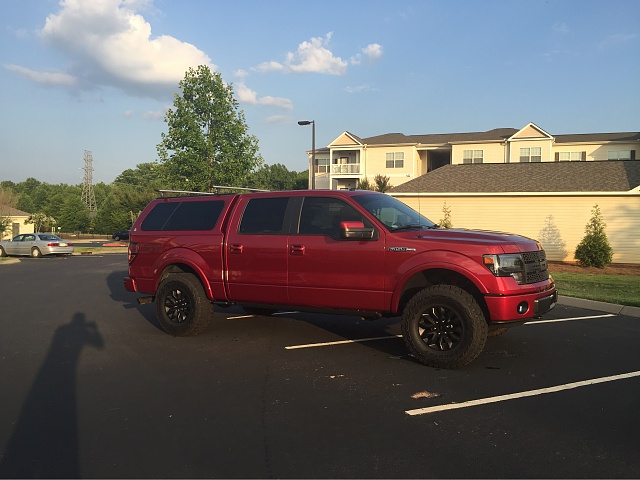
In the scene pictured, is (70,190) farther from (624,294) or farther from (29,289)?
(624,294)

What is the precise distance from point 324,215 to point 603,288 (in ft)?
31.3

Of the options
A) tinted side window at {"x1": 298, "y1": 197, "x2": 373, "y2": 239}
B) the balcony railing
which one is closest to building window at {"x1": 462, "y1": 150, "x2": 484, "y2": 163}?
the balcony railing

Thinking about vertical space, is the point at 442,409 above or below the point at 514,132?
below

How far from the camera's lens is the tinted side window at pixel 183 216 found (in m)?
7.34

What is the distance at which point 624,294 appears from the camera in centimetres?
1114

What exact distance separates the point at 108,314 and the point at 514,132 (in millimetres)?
40876

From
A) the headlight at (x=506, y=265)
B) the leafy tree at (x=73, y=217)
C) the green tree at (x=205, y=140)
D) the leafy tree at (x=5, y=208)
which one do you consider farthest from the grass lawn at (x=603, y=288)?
the leafy tree at (x=73, y=217)

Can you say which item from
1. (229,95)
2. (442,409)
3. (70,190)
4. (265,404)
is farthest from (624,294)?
(70,190)

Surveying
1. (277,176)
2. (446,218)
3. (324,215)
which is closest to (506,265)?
(324,215)

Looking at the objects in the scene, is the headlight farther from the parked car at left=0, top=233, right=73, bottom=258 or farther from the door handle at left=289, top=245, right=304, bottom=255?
the parked car at left=0, top=233, right=73, bottom=258

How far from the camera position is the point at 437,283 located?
5.91 m

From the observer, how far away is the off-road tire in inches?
282

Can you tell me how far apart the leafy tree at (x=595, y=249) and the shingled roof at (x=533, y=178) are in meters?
2.46

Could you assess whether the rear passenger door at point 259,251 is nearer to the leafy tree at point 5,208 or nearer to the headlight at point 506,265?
the headlight at point 506,265
